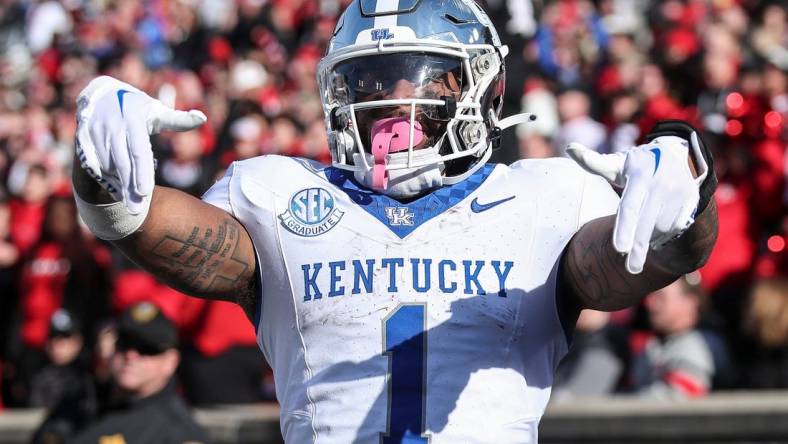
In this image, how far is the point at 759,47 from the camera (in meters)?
9.34

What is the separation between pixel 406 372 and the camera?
3.17 m

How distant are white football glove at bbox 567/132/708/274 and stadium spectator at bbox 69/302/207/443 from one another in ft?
10.5

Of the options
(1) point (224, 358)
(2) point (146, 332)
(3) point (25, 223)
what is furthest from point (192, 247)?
(3) point (25, 223)

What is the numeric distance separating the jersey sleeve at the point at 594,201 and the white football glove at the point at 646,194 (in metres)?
0.39

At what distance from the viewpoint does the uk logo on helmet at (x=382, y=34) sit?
338 cm

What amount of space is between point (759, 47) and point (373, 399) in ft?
22.4

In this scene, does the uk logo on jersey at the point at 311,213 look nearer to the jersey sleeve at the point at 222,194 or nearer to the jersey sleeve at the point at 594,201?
the jersey sleeve at the point at 222,194

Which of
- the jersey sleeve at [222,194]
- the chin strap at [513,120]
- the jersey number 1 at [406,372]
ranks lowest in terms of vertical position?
the jersey number 1 at [406,372]

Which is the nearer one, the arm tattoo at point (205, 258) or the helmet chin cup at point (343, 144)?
the arm tattoo at point (205, 258)

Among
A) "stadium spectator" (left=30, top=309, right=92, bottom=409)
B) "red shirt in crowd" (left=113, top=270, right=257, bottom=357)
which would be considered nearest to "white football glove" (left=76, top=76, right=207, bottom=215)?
"red shirt in crowd" (left=113, top=270, right=257, bottom=357)

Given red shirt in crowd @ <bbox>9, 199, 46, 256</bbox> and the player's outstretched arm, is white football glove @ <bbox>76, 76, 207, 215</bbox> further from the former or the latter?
red shirt in crowd @ <bbox>9, 199, 46, 256</bbox>

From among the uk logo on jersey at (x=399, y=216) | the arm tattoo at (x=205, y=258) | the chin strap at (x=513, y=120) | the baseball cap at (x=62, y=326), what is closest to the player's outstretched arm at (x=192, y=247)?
the arm tattoo at (x=205, y=258)

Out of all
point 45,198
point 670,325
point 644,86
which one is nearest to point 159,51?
point 45,198

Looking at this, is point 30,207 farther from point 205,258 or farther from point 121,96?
point 121,96
